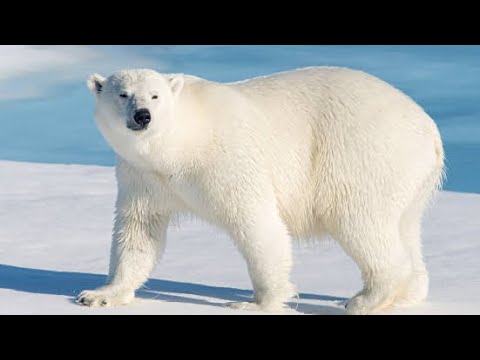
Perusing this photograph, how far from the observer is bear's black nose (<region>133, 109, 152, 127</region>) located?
25.2 feet

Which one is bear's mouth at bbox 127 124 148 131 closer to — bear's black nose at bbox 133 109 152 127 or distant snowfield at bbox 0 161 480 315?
bear's black nose at bbox 133 109 152 127

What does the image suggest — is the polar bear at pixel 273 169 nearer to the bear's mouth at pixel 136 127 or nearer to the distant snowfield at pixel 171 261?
the bear's mouth at pixel 136 127

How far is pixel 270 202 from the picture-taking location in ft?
26.8

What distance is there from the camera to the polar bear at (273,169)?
26.3 feet

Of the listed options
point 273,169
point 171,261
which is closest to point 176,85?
point 273,169

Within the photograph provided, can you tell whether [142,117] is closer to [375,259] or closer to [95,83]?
[95,83]

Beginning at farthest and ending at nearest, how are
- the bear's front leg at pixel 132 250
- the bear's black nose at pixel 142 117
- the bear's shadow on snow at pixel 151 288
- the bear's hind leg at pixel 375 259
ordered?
the bear's shadow on snow at pixel 151 288, the bear's front leg at pixel 132 250, the bear's hind leg at pixel 375 259, the bear's black nose at pixel 142 117

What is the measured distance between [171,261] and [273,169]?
2.86 m

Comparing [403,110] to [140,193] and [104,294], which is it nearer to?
[140,193]

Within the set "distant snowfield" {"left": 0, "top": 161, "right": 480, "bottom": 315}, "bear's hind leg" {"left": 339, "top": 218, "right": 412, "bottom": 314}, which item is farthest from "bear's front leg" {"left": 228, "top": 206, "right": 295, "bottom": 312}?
"bear's hind leg" {"left": 339, "top": 218, "right": 412, "bottom": 314}

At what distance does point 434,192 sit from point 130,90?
267 centimetres

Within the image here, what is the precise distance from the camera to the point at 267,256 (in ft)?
26.3

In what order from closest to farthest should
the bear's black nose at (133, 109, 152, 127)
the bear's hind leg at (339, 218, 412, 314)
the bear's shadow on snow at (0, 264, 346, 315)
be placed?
the bear's black nose at (133, 109, 152, 127), the bear's hind leg at (339, 218, 412, 314), the bear's shadow on snow at (0, 264, 346, 315)

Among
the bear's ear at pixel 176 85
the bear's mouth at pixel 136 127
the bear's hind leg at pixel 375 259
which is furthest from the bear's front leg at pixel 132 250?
the bear's hind leg at pixel 375 259
